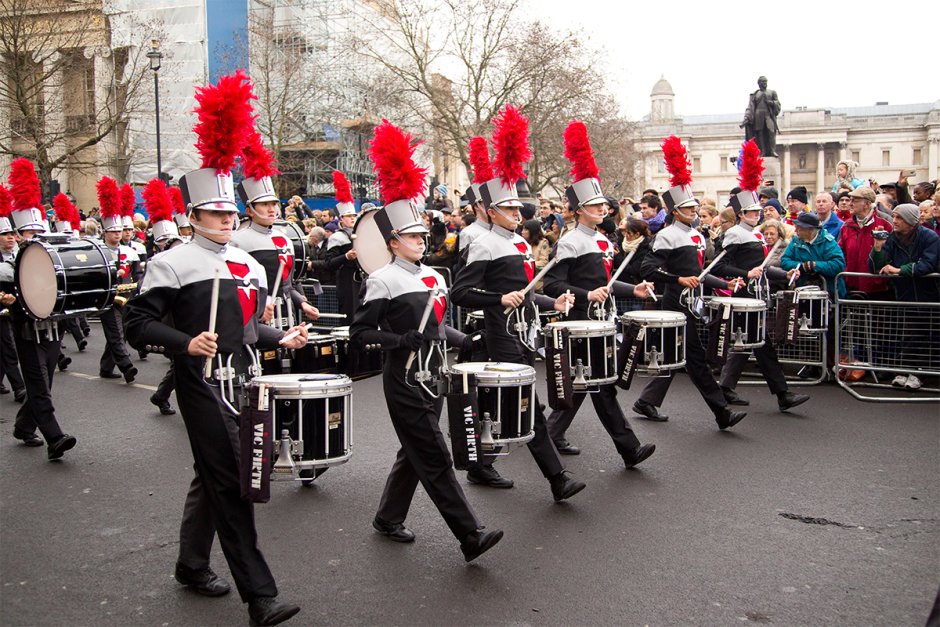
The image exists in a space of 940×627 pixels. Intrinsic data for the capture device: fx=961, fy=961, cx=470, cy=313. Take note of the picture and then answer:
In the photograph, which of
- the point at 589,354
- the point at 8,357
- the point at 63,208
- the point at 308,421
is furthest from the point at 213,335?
the point at 63,208

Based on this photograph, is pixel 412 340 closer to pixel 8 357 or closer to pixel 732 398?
pixel 732 398

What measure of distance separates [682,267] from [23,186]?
726cm

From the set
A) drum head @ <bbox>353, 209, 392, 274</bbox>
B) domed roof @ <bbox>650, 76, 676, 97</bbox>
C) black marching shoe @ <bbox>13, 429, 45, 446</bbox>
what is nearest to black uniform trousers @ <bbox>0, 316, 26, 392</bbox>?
black marching shoe @ <bbox>13, 429, 45, 446</bbox>

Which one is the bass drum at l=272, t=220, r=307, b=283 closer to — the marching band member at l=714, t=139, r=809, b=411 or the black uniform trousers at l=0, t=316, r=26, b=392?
the black uniform trousers at l=0, t=316, r=26, b=392

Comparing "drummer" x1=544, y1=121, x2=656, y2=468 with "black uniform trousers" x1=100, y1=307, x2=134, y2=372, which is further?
"black uniform trousers" x1=100, y1=307, x2=134, y2=372

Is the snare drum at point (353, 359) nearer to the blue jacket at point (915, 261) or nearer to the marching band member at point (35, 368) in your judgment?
the marching band member at point (35, 368)

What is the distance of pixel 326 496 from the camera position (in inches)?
275

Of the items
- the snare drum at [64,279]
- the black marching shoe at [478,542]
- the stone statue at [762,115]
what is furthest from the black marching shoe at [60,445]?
the stone statue at [762,115]

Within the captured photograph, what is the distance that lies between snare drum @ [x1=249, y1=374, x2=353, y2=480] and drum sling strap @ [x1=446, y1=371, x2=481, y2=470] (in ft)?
2.14

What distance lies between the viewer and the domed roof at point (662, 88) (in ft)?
391

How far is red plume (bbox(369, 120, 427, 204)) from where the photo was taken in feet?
19.2

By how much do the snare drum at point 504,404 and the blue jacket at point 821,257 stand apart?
6177 mm

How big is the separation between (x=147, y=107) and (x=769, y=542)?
3487 centimetres

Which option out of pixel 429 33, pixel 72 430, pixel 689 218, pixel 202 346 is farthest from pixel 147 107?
pixel 202 346
